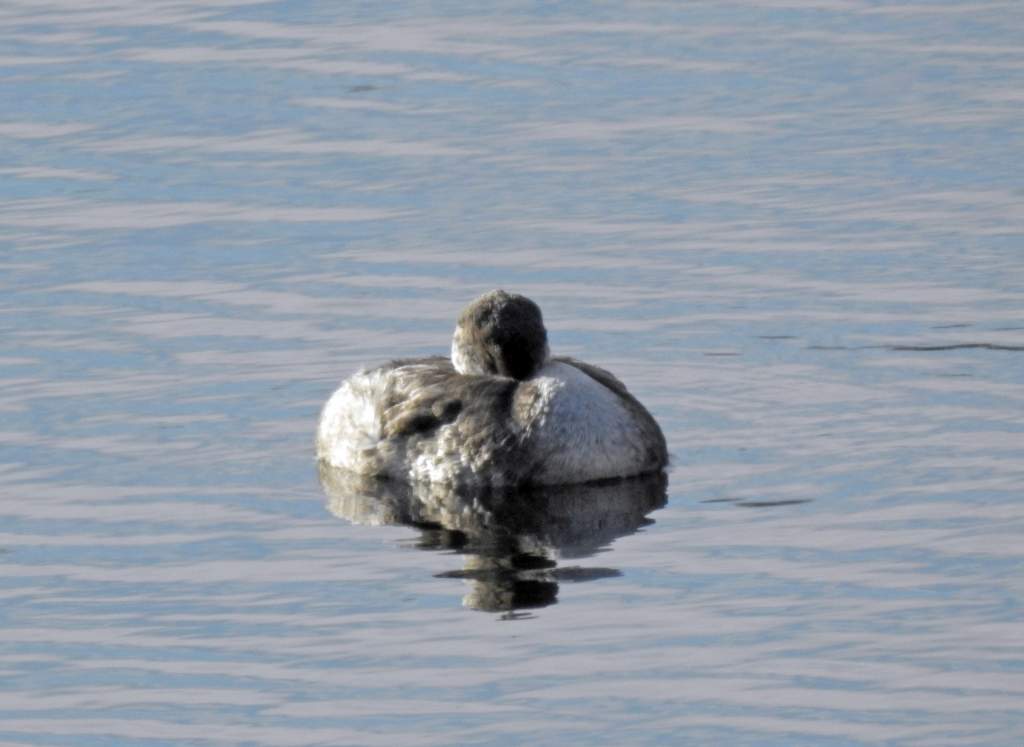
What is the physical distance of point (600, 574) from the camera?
1248 cm

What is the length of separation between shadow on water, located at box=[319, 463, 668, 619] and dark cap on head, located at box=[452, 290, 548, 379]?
0.87 meters

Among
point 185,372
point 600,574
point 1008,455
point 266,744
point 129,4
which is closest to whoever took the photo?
point 266,744

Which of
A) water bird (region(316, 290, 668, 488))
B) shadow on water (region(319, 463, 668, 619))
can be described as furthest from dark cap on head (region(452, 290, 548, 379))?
shadow on water (region(319, 463, 668, 619))

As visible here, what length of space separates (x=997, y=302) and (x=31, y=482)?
20.4 ft

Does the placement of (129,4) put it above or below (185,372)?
above

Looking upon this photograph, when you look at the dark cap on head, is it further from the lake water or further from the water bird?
the lake water

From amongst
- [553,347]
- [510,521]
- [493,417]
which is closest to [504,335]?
[493,417]

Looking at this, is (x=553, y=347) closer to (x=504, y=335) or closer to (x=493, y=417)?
(x=504, y=335)

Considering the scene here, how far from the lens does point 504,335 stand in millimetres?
15023

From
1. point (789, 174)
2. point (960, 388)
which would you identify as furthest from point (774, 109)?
point (960, 388)

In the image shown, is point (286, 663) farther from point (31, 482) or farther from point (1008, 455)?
point (1008, 455)

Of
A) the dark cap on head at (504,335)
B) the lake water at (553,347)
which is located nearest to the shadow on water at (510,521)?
the lake water at (553,347)

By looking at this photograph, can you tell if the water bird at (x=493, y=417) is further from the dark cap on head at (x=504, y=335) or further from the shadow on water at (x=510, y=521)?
the shadow on water at (x=510, y=521)

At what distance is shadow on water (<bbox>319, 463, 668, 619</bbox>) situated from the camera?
40.8ft
